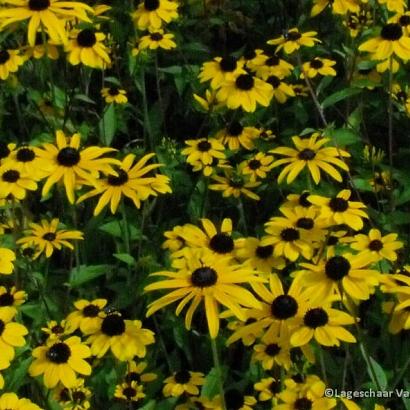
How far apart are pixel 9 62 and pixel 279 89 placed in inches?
37.9

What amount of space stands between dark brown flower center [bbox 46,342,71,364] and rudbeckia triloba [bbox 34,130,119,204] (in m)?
0.47

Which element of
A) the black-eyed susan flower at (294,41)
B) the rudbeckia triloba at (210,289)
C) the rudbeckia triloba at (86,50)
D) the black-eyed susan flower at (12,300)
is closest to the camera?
the rudbeckia triloba at (210,289)

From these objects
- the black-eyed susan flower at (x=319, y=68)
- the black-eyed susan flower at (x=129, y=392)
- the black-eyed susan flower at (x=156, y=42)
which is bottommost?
the black-eyed susan flower at (x=129, y=392)

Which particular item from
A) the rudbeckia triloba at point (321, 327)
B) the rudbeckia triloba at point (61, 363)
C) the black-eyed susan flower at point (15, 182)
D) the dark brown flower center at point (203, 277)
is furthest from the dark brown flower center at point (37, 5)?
the rudbeckia triloba at point (321, 327)

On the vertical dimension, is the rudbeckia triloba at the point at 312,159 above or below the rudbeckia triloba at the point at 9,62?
below

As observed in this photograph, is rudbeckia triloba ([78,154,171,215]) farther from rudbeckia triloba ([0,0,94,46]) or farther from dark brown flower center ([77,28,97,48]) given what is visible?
dark brown flower center ([77,28,97,48])

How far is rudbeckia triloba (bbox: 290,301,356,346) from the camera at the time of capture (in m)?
1.73

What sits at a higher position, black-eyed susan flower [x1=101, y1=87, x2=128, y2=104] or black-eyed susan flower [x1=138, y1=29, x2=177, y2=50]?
black-eyed susan flower [x1=138, y1=29, x2=177, y2=50]

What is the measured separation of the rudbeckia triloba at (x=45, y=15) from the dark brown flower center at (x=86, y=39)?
0.30 m

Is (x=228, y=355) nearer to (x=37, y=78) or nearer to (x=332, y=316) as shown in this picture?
(x=332, y=316)

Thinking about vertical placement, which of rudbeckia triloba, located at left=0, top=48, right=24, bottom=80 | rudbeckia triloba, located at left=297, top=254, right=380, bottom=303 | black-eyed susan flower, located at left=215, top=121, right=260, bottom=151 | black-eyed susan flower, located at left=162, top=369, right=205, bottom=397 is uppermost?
rudbeckia triloba, located at left=0, top=48, right=24, bottom=80

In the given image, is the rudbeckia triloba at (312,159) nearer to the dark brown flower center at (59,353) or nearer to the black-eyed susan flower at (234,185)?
the black-eyed susan flower at (234,185)

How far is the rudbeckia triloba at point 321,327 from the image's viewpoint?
68.1 inches

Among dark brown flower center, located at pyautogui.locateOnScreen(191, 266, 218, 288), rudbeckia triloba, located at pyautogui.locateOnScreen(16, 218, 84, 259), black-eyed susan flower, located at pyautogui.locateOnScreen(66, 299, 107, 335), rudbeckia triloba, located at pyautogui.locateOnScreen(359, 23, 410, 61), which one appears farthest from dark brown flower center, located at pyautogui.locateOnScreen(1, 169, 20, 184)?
rudbeckia triloba, located at pyautogui.locateOnScreen(359, 23, 410, 61)
